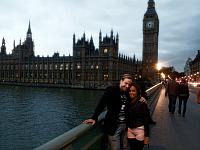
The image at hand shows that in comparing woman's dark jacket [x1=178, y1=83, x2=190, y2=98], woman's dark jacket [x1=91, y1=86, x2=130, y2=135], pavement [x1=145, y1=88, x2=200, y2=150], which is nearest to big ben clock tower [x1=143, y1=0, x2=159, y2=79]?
woman's dark jacket [x1=178, y1=83, x2=190, y2=98]

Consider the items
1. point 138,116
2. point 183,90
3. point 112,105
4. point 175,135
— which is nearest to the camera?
point 112,105

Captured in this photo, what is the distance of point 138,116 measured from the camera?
5.08 meters

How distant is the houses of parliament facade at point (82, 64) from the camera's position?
117m

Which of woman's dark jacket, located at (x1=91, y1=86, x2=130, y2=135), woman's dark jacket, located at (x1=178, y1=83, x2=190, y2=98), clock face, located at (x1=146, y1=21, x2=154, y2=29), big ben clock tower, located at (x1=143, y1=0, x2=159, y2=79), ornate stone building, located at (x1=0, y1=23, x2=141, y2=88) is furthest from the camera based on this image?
clock face, located at (x1=146, y1=21, x2=154, y2=29)

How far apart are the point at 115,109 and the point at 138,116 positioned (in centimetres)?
43

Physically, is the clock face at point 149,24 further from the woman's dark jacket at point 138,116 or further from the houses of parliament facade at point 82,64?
the woman's dark jacket at point 138,116

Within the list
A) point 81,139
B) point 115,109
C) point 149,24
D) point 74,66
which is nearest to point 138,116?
point 115,109

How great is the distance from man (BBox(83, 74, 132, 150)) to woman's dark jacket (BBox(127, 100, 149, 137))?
0.35 feet

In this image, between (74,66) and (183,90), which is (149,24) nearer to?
(74,66)

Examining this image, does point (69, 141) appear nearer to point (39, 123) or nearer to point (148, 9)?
point (39, 123)

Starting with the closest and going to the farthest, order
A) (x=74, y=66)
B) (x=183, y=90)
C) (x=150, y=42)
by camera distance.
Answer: (x=183, y=90) < (x=74, y=66) < (x=150, y=42)

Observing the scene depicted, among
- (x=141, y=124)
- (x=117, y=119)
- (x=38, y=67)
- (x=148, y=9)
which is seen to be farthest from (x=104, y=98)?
(x=148, y=9)

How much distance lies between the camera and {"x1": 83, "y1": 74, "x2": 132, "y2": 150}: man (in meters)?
4.97

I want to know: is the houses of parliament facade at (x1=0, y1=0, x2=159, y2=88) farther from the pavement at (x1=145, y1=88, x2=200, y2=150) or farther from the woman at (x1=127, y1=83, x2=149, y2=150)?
the woman at (x1=127, y1=83, x2=149, y2=150)
